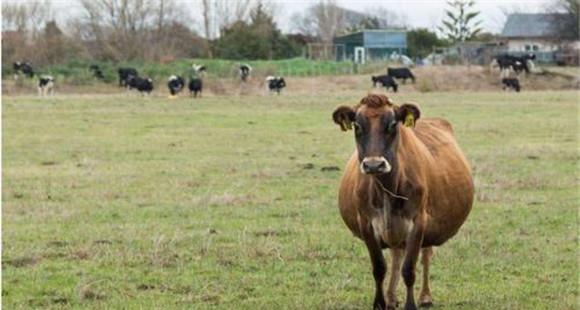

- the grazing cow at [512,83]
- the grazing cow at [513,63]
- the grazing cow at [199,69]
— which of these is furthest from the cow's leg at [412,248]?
the grazing cow at [513,63]

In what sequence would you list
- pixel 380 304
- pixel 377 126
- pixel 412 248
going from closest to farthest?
pixel 377 126
pixel 412 248
pixel 380 304

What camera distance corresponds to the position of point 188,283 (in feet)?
30.6

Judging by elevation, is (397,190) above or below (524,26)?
below

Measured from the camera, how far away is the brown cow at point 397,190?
23.7 ft

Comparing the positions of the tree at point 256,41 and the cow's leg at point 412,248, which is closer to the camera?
the cow's leg at point 412,248

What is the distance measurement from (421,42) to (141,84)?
4914 cm

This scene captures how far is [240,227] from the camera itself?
41.0ft

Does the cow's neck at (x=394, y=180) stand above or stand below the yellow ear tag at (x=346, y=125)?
below

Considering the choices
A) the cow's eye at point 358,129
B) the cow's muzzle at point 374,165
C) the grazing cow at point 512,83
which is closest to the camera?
the cow's muzzle at point 374,165

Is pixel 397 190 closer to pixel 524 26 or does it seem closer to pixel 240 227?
pixel 240 227

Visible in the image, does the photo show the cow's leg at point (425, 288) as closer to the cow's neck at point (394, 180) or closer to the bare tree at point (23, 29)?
the cow's neck at point (394, 180)

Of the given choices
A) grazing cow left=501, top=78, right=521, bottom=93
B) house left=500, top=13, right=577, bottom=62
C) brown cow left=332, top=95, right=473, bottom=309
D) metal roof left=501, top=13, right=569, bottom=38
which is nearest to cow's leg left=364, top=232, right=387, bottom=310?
brown cow left=332, top=95, right=473, bottom=309

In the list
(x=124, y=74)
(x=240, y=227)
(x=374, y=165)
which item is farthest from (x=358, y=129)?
(x=124, y=74)

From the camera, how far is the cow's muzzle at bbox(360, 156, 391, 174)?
7.00 metres
